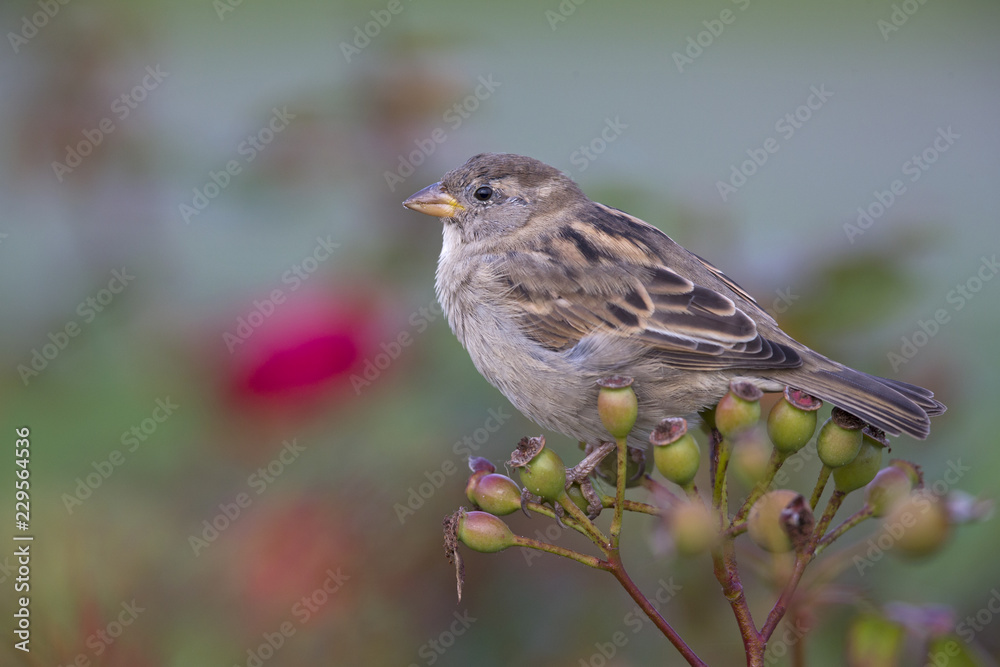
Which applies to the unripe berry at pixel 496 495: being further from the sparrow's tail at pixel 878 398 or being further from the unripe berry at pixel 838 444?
the sparrow's tail at pixel 878 398

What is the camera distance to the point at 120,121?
2.85 metres

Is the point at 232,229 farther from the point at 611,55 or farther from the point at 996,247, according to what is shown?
the point at 611,55

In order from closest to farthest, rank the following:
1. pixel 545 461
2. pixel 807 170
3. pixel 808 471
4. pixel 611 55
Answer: pixel 545 461, pixel 808 471, pixel 807 170, pixel 611 55

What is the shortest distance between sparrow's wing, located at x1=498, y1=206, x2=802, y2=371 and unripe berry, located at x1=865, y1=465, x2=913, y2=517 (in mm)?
864

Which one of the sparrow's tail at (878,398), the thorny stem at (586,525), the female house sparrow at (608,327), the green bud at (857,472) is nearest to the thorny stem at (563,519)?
the thorny stem at (586,525)

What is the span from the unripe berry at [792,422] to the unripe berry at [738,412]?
3 centimetres

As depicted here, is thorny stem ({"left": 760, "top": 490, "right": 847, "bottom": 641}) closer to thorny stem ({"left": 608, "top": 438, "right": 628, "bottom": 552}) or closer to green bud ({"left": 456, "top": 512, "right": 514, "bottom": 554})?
thorny stem ({"left": 608, "top": 438, "right": 628, "bottom": 552})

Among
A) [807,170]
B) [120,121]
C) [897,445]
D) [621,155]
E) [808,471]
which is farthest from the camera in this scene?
[807,170]

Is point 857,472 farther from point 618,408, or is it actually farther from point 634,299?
point 634,299

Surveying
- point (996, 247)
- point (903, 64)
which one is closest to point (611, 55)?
point (903, 64)

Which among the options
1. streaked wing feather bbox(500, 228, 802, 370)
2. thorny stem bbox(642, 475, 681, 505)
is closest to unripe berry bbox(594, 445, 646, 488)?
thorny stem bbox(642, 475, 681, 505)

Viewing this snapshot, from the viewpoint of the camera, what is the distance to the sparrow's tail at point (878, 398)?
2072 millimetres

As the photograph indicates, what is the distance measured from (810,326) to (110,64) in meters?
2.08

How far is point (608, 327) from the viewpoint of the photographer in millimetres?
2736
